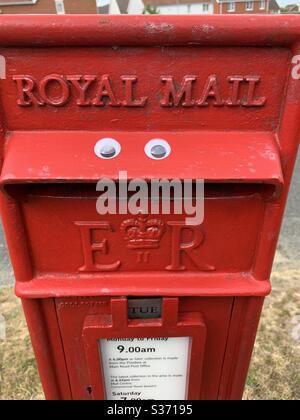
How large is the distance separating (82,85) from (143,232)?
1.44ft

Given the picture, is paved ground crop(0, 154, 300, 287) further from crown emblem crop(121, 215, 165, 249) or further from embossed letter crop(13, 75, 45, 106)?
embossed letter crop(13, 75, 45, 106)

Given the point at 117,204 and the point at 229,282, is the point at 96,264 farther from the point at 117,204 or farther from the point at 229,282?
the point at 229,282

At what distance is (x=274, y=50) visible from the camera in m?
0.87

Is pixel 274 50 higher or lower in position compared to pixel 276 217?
higher

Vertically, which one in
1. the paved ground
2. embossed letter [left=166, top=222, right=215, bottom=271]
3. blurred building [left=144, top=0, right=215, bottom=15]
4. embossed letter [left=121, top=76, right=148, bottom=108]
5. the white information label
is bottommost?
blurred building [left=144, top=0, right=215, bottom=15]

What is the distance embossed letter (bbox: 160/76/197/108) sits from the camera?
0.89 meters

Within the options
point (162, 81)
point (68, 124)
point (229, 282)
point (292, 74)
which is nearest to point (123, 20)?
point (162, 81)

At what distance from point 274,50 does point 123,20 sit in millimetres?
361

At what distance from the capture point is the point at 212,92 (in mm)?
900

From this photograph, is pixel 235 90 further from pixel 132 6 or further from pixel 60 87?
pixel 132 6

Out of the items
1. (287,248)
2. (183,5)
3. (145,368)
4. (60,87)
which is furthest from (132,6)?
(183,5)

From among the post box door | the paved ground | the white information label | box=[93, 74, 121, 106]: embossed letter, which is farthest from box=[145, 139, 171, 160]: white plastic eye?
the paved ground

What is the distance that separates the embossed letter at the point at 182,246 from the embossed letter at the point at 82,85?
0.41 meters

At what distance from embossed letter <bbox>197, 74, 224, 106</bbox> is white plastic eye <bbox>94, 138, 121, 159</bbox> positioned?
23 cm
